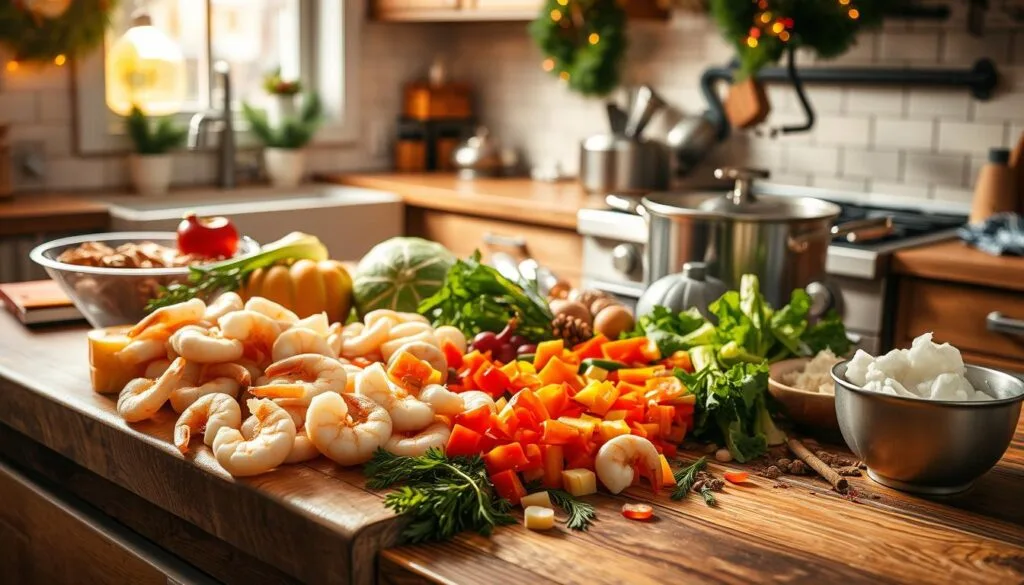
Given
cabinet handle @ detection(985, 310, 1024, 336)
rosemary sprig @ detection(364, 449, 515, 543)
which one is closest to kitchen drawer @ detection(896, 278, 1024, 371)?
cabinet handle @ detection(985, 310, 1024, 336)

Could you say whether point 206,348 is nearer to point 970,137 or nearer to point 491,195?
point 491,195

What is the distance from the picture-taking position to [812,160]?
394 centimetres

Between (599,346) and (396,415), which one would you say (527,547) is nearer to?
(396,415)

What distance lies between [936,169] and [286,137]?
2376 millimetres

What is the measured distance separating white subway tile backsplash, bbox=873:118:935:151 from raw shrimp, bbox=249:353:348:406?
272cm

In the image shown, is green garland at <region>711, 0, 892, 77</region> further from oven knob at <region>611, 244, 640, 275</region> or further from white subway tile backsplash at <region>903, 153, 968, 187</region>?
oven knob at <region>611, 244, 640, 275</region>

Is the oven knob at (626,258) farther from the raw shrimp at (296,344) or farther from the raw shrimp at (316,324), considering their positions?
the raw shrimp at (296,344)

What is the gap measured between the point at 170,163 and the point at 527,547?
345 cm

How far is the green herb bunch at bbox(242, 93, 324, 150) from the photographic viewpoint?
4.46 m

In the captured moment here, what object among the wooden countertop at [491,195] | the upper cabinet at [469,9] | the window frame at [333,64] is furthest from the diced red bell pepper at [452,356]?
the window frame at [333,64]

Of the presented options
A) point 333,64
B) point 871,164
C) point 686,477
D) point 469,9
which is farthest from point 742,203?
point 333,64

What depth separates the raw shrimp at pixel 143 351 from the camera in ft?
5.09

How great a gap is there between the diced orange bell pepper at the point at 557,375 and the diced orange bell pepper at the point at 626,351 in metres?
0.14

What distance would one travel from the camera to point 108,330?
172 cm
